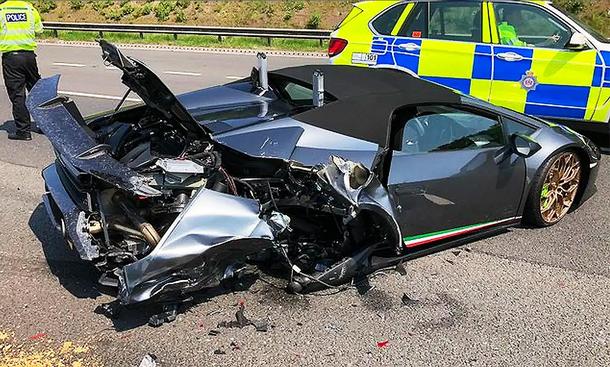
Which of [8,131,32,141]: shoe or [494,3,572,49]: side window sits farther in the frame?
[8,131,32,141]: shoe

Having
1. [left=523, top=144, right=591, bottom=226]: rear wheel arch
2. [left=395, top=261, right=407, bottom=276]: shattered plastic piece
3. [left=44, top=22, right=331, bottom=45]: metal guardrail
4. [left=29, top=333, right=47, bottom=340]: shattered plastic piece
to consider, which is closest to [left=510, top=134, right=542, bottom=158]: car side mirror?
[left=523, top=144, right=591, bottom=226]: rear wheel arch

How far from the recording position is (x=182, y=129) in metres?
3.60

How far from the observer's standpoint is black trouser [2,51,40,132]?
6.99 metres

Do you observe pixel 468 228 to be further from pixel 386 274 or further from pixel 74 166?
pixel 74 166

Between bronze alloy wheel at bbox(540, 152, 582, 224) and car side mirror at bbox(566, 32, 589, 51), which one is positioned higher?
car side mirror at bbox(566, 32, 589, 51)

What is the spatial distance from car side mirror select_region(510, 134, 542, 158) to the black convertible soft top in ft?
1.58

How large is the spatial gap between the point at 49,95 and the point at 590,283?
141 inches

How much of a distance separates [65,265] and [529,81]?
4.86 m

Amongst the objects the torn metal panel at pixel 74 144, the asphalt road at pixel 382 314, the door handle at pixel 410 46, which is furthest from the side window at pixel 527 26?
the torn metal panel at pixel 74 144

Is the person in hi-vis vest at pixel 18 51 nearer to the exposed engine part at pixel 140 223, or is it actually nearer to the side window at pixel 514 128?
the exposed engine part at pixel 140 223

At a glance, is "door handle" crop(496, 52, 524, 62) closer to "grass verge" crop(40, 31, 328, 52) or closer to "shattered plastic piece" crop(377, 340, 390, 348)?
"shattered plastic piece" crop(377, 340, 390, 348)

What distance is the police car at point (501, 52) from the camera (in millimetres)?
6141

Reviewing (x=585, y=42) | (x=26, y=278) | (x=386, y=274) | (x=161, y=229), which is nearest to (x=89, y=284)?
(x=26, y=278)

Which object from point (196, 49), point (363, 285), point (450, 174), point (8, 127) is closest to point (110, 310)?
point (363, 285)
